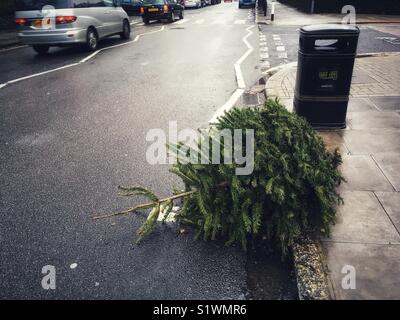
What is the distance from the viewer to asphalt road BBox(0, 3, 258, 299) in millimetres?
2818

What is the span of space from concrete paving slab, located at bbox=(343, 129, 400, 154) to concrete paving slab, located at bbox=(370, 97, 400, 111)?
3.46 feet

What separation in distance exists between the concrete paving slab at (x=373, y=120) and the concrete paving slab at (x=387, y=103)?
225 millimetres

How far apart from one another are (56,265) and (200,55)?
31.6ft

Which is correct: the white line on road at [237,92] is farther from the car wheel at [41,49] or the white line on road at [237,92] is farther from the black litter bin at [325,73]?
the car wheel at [41,49]

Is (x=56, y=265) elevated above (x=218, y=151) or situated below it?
below

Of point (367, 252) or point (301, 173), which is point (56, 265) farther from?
point (367, 252)

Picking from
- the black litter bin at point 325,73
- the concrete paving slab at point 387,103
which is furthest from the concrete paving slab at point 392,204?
the concrete paving slab at point 387,103

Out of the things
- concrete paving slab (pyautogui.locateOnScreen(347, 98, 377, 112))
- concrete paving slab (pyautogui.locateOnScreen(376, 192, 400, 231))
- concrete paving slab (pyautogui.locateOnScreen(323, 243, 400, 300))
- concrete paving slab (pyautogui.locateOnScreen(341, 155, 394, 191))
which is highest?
concrete paving slab (pyautogui.locateOnScreen(347, 98, 377, 112))

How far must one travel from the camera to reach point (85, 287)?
2.75m

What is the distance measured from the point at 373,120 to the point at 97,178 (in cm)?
436

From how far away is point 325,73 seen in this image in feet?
16.0

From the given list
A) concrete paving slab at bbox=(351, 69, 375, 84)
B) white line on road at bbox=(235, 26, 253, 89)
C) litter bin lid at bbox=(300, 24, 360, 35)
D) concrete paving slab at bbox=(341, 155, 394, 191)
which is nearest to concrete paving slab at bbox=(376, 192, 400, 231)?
concrete paving slab at bbox=(341, 155, 394, 191)

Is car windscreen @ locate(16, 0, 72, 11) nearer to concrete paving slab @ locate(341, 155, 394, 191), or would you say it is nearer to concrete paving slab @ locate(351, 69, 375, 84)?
concrete paving slab @ locate(351, 69, 375, 84)
